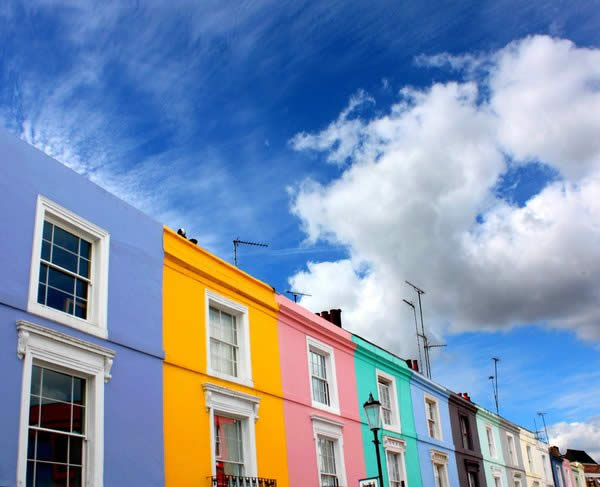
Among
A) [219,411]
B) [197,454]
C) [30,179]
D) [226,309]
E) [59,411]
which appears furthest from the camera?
[226,309]

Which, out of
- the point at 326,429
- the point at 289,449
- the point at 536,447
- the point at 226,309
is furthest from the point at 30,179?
the point at 536,447

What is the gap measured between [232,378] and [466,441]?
58.0 feet

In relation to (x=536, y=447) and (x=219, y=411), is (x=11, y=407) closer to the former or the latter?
(x=219, y=411)

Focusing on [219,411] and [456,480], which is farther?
[456,480]

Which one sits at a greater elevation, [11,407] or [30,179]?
[30,179]

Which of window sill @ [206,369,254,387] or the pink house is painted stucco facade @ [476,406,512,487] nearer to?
the pink house

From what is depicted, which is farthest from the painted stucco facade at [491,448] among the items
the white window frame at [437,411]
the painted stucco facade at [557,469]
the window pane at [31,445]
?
the window pane at [31,445]

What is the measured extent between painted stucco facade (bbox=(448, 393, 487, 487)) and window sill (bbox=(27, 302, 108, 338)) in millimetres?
19457

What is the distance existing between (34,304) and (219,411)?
5.15 m

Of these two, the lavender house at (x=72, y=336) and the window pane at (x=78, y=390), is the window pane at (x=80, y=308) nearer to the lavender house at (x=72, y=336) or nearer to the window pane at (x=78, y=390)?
the lavender house at (x=72, y=336)

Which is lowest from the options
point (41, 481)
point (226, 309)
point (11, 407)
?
point (41, 481)

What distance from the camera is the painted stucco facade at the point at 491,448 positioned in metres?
31.5

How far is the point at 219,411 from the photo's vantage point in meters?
14.8

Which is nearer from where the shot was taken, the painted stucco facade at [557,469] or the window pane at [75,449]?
the window pane at [75,449]
